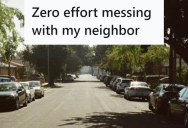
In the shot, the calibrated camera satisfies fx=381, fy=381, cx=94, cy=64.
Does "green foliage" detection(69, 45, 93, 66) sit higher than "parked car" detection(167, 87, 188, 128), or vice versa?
"green foliage" detection(69, 45, 93, 66)

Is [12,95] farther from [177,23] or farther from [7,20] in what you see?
[177,23]

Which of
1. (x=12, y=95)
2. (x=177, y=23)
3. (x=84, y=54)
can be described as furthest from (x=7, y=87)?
(x=84, y=54)

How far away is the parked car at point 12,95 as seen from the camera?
2064cm

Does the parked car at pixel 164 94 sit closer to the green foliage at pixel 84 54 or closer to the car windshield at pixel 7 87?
the car windshield at pixel 7 87

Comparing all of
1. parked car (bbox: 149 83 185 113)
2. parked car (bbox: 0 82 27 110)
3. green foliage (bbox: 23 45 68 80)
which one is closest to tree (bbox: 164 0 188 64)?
parked car (bbox: 149 83 185 113)

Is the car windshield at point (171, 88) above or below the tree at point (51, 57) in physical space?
below

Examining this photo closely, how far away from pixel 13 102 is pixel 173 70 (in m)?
13.4

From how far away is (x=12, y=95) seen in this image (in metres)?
20.8

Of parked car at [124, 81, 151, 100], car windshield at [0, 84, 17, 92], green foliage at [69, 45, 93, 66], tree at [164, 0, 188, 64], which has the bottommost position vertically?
parked car at [124, 81, 151, 100]

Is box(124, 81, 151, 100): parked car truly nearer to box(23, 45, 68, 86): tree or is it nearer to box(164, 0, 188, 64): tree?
box(164, 0, 188, 64): tree

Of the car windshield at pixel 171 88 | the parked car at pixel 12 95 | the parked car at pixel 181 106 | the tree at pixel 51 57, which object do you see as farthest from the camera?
the tree at pixel 51 57

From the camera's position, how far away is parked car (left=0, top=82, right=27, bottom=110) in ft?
67.7

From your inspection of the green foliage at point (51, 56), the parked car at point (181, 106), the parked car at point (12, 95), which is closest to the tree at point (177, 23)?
the parked car at point (181, 106)

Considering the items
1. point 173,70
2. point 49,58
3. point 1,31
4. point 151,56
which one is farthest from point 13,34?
point 49,58
